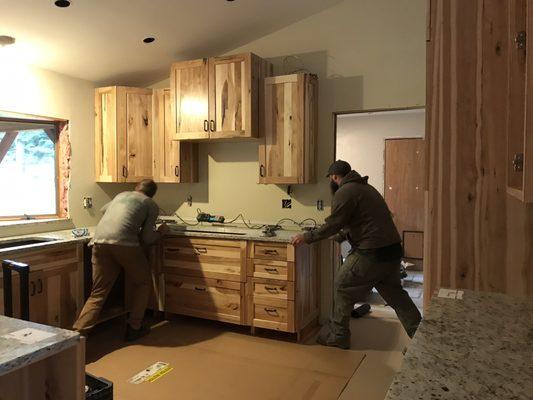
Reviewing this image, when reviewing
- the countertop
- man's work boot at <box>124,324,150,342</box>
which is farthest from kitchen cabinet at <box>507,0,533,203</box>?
man's work boot at <box>124,324,150,342</box>

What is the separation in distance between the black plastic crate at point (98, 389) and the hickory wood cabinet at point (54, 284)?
53.4 inches

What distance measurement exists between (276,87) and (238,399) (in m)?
2.56

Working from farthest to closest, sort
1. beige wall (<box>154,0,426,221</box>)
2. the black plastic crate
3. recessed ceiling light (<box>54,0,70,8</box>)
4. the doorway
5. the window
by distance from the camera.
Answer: the doorway < the window < beige wall (<box>154,0,426,221</box>) < recessed ceiling light (<box>54,0,70,8</box>) < the black plastic crate

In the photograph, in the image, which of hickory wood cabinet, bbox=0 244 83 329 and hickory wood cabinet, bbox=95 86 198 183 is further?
hickory wood cabinet, bbox=95 86 198 183

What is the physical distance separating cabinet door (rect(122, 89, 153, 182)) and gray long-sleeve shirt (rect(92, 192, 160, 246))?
0.80m

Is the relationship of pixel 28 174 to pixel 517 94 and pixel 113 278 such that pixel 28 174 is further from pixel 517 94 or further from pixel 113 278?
pixel 517 94

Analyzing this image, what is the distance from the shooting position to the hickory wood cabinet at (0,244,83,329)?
318 cm

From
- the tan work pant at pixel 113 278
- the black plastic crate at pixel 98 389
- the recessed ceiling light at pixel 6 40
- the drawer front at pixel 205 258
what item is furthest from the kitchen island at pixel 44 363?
the recessed ceiling light at pixel 6 40

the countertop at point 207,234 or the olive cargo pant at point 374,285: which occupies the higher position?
the countertop at point 207,234

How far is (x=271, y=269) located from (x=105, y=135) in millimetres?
2238

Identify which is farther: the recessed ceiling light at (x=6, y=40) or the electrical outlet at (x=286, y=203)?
the electrical outlet at (x=286, y=203)

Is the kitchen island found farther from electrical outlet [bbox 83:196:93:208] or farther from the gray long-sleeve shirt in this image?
electrical outlet [bbox 83:196:93:208]

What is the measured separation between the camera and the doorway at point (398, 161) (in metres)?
6.50

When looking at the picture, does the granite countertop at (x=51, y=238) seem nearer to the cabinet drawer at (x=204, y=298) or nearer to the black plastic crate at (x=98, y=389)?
the cabinet drawer at (x=204, y=298)
